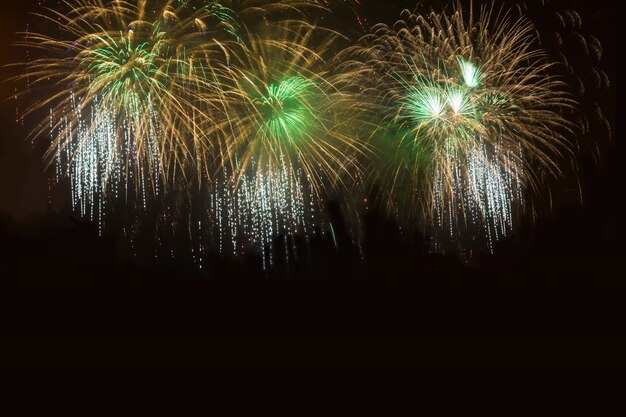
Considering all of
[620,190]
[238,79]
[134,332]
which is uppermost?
[238,79]

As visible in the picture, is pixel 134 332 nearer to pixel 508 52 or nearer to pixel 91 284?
pixel 91 284

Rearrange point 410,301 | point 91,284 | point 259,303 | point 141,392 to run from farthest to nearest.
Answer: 1. point 410,301
2. point 259,303
3. point 91,284
4. point 141,392

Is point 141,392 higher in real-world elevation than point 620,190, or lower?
lower

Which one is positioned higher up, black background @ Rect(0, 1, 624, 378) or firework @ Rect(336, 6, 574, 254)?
firework @ Rect(336, 6, 574, 254)

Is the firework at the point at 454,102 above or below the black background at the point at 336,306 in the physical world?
above

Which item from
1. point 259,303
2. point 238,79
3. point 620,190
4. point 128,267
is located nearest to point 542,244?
point 620,190

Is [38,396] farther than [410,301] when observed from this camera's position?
No

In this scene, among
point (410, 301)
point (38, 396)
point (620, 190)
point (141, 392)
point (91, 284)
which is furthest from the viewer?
point (620, 190)

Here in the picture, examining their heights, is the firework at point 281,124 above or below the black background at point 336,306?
above
